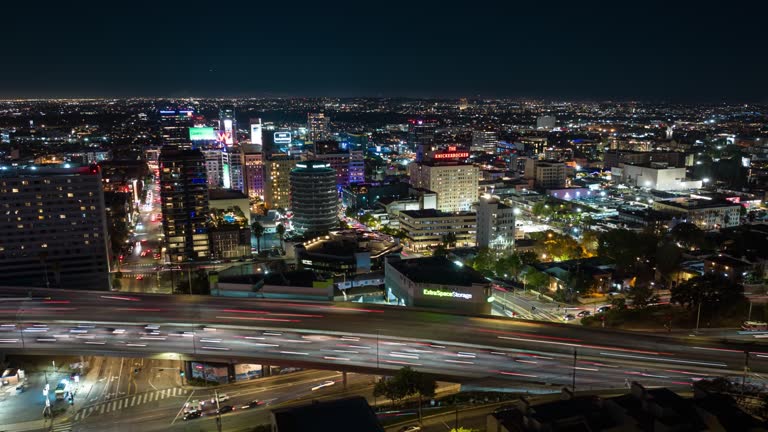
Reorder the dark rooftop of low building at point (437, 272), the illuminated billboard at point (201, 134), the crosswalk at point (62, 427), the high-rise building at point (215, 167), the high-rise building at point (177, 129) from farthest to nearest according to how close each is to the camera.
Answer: the high-rise building at point (177, 129) < the illuminated billboard at point (201, 134) < the high-rise building at point (215, 167) < the dark rooftop of low building at point (437, 272) < the crosswalk at point (62, 427)

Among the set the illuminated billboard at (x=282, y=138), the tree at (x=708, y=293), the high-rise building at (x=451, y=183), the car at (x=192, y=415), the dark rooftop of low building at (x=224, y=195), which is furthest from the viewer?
the illuminated billboard at (x=282, y=138)

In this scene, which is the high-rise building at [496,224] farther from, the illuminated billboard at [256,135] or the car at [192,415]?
the illuminated billboard at [256,135]

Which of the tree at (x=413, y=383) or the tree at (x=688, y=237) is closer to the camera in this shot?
the tree at (x=413, y=383)

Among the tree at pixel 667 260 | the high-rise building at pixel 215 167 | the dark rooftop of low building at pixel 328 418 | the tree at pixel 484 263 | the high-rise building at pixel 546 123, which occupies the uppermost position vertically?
the high-rise building at pixel 546 123

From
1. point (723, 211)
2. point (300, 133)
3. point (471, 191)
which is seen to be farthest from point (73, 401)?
point (300, 133)

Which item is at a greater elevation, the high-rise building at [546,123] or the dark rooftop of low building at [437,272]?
the high-rise building at [546,123]

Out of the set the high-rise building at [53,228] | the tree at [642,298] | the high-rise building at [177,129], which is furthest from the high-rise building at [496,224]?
the high-rise building at [177,129]

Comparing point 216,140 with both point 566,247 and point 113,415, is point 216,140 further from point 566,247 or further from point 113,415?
point 113,415

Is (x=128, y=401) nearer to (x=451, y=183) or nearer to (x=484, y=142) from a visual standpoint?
(x=451, y=183)
